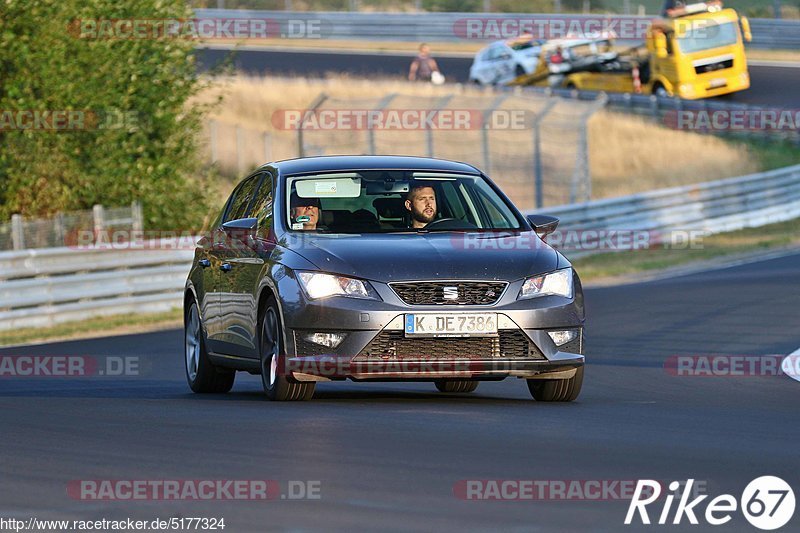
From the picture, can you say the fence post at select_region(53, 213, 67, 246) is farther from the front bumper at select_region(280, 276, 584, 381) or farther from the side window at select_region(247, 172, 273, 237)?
the front bumper at select_region(280, 276, 584, 381)

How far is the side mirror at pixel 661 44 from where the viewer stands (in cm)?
3997

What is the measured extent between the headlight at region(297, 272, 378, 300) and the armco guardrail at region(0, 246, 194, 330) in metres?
11.7

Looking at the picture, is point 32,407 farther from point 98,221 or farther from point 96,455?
point 98,221

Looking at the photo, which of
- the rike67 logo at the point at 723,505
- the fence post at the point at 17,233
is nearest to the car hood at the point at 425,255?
the rike67 logo at the point at 723,505

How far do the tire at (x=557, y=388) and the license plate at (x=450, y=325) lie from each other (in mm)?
926

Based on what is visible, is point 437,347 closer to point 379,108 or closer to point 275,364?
point 275,364

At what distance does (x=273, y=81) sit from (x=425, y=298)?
132 ft

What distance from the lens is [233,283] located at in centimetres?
1114

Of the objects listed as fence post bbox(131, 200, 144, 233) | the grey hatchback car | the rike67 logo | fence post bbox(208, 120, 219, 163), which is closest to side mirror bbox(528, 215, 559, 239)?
the grey hatchback car

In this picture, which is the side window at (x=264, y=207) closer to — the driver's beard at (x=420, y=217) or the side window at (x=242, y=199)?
the side window at (x=242, y=199)

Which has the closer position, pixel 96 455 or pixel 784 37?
pixel 96 455

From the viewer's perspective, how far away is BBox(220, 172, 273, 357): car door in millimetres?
10641

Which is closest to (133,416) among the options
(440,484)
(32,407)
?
(32,407)

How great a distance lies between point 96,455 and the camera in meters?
7.76
